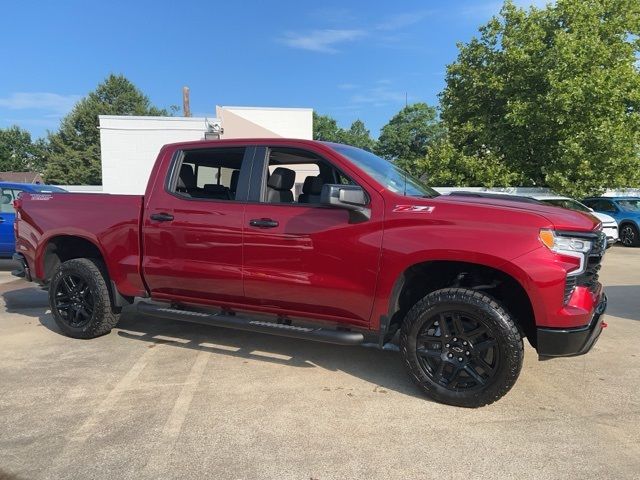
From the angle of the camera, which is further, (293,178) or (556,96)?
(556,96)

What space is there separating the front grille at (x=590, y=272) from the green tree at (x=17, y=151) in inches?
3613

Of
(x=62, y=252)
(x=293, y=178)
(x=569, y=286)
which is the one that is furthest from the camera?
(x=62, y=252)

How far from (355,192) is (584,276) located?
1.71m

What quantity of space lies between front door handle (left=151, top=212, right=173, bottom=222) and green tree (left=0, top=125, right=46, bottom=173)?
89092 millimetres

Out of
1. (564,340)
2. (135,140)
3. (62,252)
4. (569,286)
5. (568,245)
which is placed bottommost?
(564,340)

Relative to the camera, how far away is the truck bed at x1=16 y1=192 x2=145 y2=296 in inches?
188

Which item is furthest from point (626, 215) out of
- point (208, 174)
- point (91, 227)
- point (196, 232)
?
point (91, 227)

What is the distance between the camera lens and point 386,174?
429 cm

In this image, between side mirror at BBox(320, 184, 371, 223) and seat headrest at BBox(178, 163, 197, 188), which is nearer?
side mirror at BBox(320, 184, 371, 223)

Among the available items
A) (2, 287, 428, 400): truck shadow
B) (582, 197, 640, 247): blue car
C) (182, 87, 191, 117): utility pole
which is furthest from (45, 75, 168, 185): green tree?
(2, 287, 428, 400): truck shadow

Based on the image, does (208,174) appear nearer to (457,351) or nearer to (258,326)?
(258,326)

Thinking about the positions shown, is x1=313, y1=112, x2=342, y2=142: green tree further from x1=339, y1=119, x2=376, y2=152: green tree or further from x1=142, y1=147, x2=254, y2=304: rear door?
x1=142, y1=147, x2=254, y2=304: rear door

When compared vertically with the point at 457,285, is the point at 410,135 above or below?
above

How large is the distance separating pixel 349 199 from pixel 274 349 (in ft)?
6.59
